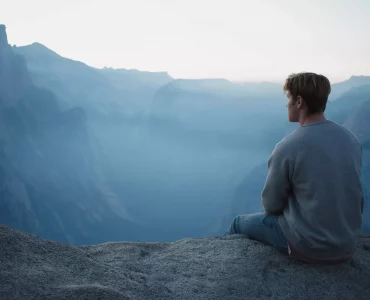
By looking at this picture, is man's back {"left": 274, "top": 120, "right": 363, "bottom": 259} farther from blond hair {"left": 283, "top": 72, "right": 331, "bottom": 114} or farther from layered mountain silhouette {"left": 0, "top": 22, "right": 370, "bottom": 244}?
layered mountain silhouette {"left": 0, "top": 22, "right": 370, "bottom": 244}

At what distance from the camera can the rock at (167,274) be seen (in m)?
1.49

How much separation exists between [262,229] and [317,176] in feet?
2.16

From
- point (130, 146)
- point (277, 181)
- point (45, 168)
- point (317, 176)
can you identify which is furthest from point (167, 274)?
point (130, 146)

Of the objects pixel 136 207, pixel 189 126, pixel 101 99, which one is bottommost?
pixel 136 207

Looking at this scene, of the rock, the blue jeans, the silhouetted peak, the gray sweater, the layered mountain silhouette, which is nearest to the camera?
the rock

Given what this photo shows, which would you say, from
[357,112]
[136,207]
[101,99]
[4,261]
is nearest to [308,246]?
[4,261]

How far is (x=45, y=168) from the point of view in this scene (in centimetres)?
2820

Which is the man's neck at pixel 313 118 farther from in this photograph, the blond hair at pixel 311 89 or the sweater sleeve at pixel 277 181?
the sweater sleeve at pixel 277 181

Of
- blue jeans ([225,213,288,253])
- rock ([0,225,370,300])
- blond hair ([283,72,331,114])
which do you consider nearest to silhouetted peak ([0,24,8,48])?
rock ([0,225,370,300])

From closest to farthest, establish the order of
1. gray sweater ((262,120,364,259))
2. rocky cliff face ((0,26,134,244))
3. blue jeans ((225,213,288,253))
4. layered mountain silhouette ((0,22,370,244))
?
gray sweater ((262,120,364,259)), blue jeans ((225,213,288,253)), rocky cliff face ((0,26,134,244)), layered mountain silhouette ((0,22,370,244))

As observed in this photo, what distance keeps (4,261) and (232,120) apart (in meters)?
40.3

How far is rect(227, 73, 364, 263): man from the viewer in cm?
176

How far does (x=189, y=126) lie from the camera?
4053cm

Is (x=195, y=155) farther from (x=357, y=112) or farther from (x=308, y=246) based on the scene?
(x=308, y=246)
